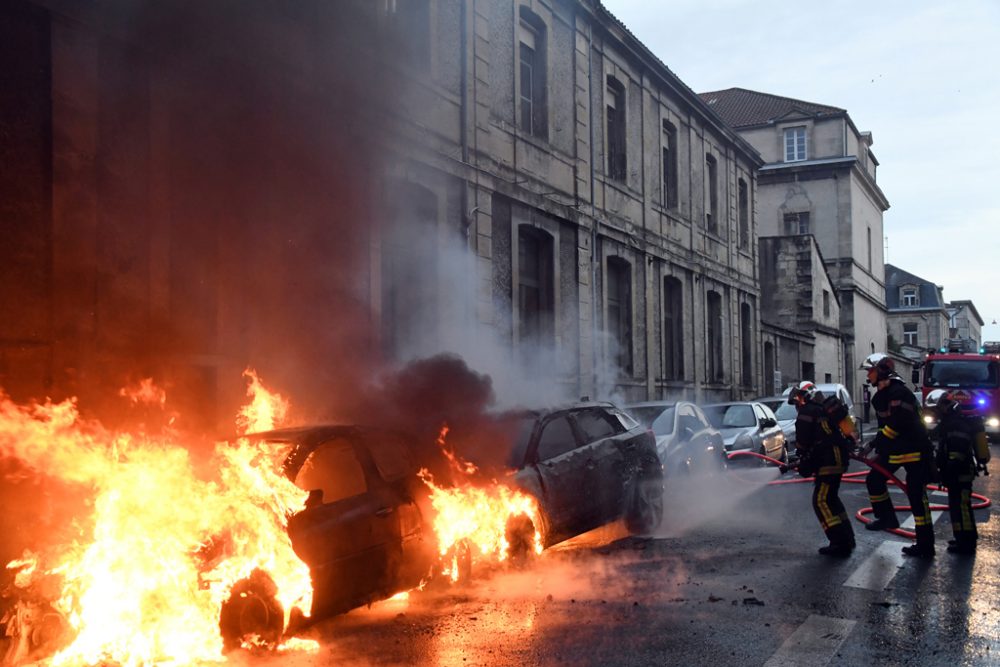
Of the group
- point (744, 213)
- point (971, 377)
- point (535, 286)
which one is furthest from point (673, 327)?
point (971, 377)

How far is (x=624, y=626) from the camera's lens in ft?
19.6

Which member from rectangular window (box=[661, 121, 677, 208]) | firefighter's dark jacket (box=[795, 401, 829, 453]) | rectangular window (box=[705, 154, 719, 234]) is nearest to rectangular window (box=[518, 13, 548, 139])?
rectangular window (box=[661, 121, 677, 208])

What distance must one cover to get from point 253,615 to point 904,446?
6.11 metres

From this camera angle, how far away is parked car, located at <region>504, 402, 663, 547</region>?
323 inches

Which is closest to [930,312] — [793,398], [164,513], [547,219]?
[547,219]

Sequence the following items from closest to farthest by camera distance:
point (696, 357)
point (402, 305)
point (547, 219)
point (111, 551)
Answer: point (111, 551)
point (402, 305)
point (547, 219)
point (696, 357)

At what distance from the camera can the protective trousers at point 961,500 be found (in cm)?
873

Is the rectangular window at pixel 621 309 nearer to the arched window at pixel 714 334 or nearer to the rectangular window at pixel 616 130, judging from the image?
the rectangular window at pixel 616 130

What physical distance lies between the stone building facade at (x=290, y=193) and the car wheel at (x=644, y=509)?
3.38 metres

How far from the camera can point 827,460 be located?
28.7 feet

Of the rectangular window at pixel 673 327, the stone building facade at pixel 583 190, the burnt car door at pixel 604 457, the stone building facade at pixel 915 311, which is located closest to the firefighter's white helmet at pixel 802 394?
the burnt car door at pixel 604 457

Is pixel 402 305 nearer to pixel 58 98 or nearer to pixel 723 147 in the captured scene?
pixel 58 98

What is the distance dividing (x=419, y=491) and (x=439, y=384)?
8.01 ft

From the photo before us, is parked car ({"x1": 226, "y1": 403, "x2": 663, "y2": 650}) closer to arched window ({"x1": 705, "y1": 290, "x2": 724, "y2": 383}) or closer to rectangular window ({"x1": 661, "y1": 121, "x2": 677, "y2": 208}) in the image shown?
rectangular window ({"x1": 661, "y1": 121, "x2": 677, "y2": 208})
